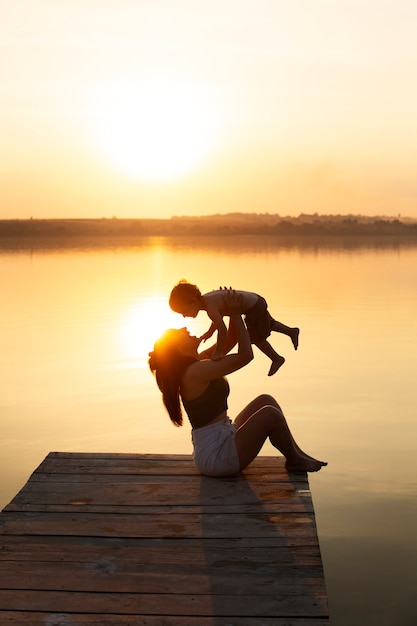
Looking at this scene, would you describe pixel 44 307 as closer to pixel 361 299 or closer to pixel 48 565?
pixel 361 299

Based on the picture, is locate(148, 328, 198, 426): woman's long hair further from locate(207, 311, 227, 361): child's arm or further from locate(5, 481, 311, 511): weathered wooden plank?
locate(5, 481, 311, 511): weathered wooden plank

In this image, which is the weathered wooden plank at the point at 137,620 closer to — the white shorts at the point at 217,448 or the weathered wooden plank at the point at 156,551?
the weathered wooden plank at the point at 156,551

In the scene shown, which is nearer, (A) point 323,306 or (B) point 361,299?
(A) point 323,306

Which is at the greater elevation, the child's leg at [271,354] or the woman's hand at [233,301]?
the woman's hand at [233,301]

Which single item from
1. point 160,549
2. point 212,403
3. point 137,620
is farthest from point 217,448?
point 137,620

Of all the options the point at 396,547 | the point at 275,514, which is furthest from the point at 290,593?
the point at 396,547

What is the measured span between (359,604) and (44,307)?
22.7m

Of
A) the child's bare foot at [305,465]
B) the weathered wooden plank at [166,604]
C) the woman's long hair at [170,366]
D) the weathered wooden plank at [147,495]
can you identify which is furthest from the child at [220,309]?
the weathered wooden plank at [166,604]

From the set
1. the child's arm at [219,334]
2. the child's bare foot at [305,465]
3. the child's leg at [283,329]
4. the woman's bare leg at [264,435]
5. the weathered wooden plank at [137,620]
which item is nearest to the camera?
the weathered wooden plank at [137,620]

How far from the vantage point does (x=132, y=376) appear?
52.6 ft

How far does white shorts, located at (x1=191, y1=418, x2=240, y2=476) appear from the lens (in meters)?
6.66

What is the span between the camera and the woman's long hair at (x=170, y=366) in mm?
6547

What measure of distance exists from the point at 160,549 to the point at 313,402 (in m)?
8.01

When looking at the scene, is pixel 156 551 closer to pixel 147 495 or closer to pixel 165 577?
pixel 165 577
